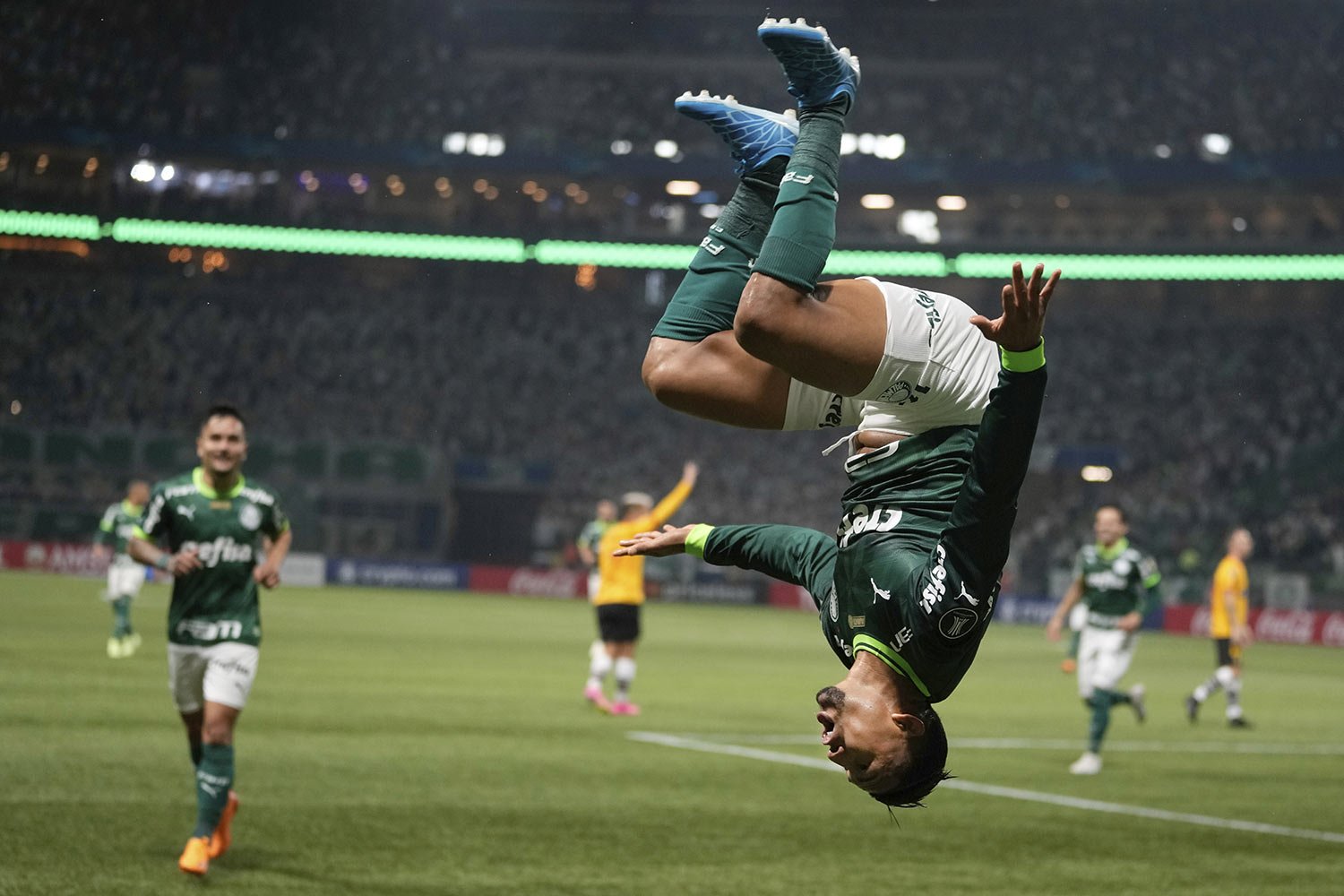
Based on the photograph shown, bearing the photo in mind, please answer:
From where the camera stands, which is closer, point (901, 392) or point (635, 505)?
point (901, 392)

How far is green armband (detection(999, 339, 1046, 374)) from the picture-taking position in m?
4.24

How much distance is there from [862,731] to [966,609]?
0.64 metres

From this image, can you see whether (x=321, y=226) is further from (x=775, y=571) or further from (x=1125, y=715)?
(x=775, y=571)

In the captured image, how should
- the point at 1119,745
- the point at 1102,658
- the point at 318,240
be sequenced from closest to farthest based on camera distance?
the point at 1102,658 < the point at 1119,745 < the point at 318,240

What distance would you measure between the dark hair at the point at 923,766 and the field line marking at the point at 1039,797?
7.29 m

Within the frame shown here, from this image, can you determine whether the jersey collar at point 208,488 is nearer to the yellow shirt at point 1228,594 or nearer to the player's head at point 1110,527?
the player's head at point 1110,527

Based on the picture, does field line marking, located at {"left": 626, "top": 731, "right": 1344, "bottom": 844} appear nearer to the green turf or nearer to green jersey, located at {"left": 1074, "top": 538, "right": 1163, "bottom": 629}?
the green turf

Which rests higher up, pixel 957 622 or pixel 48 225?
pixel 48 225

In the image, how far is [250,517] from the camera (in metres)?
10.6

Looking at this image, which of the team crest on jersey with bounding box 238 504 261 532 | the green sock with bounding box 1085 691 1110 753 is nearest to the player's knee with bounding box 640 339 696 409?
the team crest on jersey with bounding box 238 504 261 532

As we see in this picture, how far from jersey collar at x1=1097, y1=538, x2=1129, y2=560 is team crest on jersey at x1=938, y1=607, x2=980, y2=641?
12.5m

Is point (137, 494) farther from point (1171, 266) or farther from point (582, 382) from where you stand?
point (1171, 266)

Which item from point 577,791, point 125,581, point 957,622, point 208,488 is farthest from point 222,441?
point 125,581

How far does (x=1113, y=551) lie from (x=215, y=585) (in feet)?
32.9
